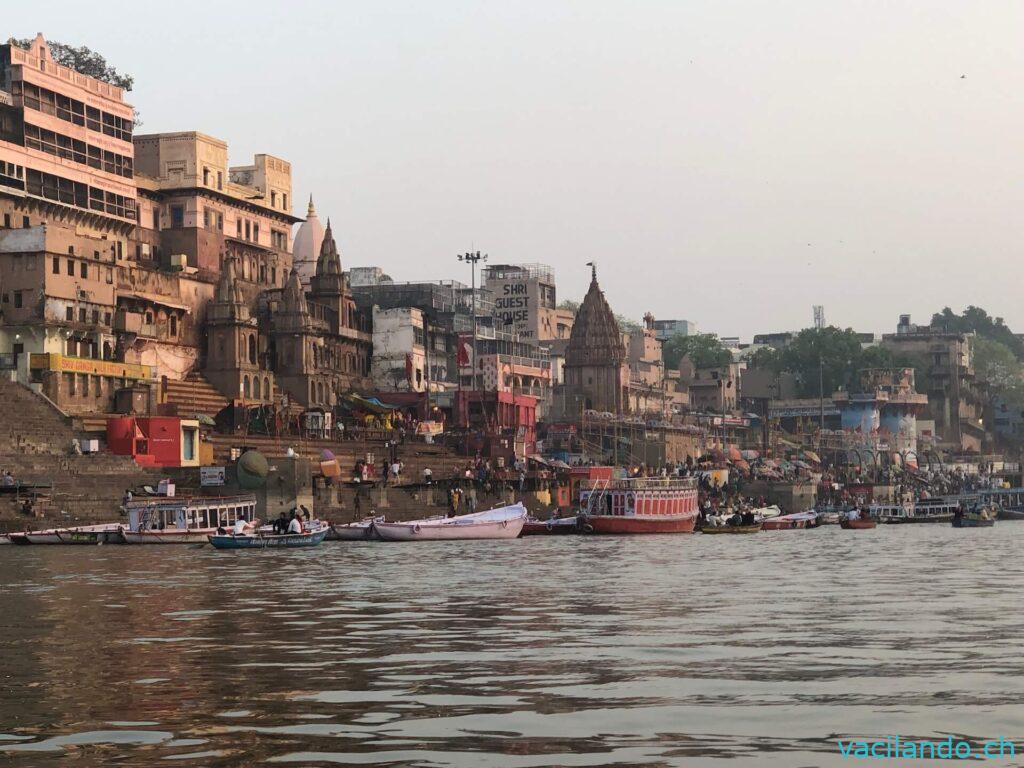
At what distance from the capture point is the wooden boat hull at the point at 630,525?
78.9m

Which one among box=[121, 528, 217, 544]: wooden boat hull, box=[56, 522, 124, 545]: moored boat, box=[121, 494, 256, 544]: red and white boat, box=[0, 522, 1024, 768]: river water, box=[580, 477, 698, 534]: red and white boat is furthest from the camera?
box=[580, 477, 698, 534]: red and white boat

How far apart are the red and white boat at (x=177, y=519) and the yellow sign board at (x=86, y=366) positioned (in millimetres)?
10522

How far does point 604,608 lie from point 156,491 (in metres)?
39.5

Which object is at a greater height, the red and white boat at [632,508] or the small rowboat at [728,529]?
the red and white boat at [632,508]

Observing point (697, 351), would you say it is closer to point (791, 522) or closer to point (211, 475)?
point (791, 522)

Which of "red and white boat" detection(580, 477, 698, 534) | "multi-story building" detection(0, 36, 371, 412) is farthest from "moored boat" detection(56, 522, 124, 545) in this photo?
"red and white boat" detection(580, 477, 698, 534)

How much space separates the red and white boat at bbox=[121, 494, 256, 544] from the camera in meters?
62.3

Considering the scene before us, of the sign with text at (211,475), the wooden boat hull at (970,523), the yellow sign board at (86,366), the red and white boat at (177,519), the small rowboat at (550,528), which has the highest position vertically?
the yellow sign board at (86,366)

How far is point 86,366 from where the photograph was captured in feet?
243

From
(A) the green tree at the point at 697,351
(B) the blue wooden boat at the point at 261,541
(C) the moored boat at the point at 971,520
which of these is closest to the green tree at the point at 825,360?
(A) the green tree at the point at 697,351

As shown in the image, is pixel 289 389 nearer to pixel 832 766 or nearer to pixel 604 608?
pixel 604 608

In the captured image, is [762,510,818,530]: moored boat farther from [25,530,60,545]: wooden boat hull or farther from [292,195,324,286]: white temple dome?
[25,530,60,545]: wooden boat hull

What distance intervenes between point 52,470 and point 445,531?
1587 cm

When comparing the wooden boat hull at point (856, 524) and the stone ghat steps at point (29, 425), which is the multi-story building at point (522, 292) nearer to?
the wooden boat hull at point (856, 524)
